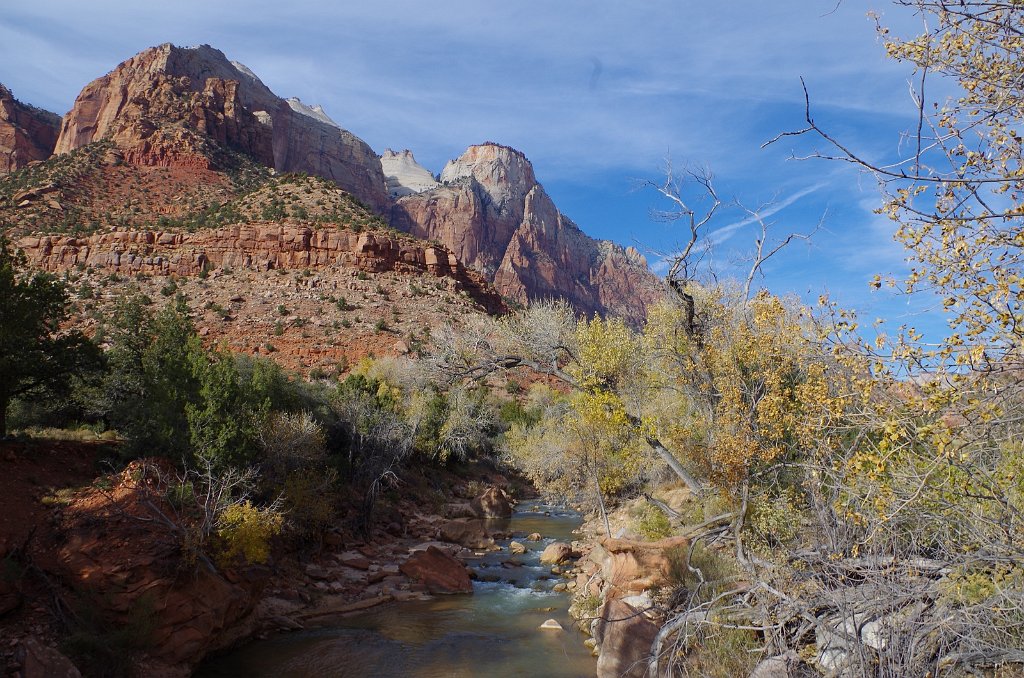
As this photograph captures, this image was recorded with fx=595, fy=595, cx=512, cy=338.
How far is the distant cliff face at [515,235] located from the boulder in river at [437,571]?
10075 centimetres

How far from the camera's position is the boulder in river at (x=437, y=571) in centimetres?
1486

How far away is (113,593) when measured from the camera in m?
9.55

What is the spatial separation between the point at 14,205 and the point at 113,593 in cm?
4941

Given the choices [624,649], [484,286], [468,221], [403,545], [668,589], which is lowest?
[403,545]

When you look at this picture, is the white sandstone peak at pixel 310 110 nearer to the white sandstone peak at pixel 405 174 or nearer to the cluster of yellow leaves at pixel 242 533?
the white sandstone peak at pixel 405 174

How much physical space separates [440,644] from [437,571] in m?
3.70

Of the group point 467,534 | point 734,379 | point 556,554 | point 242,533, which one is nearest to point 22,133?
point 467,534

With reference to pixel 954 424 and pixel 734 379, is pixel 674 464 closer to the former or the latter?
pixel 734 379

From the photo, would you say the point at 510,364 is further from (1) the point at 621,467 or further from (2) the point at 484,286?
(2) the point at 484,286

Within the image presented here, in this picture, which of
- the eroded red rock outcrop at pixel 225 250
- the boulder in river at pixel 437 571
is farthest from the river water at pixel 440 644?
the eroded red rock outcrop at pixel 225 250

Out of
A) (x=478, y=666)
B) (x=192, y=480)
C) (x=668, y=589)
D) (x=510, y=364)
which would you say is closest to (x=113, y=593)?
(x=192, y=480)

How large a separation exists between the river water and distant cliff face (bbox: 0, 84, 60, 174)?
80.5m

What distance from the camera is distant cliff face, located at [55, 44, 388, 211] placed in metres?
54.7

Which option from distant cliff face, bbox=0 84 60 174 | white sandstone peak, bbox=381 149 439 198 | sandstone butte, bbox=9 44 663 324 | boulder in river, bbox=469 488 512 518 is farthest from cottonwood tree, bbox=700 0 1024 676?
white sandstone peak, bbox=381 149 439 198
